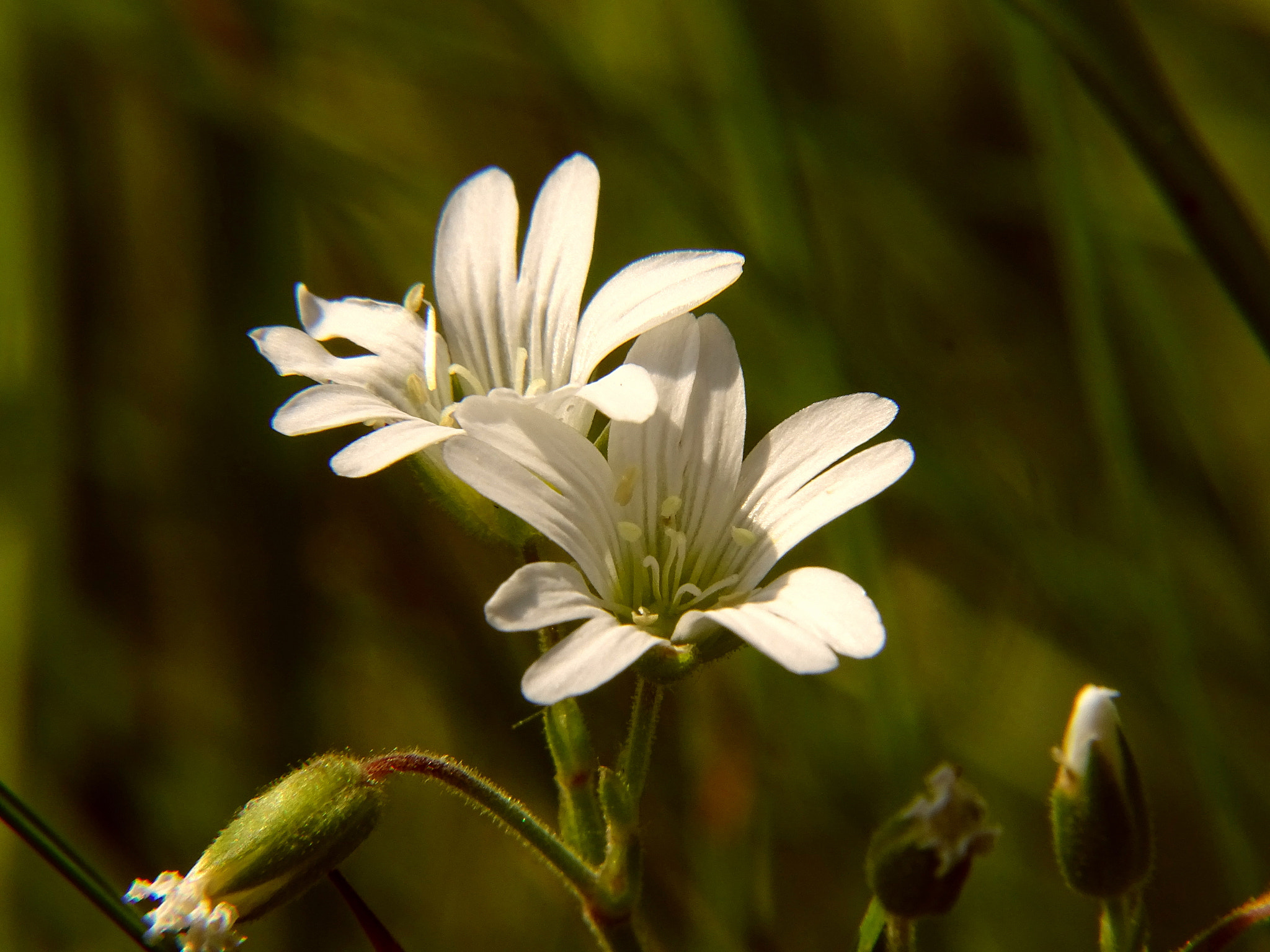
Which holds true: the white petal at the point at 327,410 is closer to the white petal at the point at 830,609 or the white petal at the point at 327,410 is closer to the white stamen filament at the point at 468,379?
the white stamen filament at the point at 468,379

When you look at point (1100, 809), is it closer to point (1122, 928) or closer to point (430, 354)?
point (1122, 928)

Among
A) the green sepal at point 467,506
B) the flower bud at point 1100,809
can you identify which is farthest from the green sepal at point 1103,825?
the green sepal at point 467,506

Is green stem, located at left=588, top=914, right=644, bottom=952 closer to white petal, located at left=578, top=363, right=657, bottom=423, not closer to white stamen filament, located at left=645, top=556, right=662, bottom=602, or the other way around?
white stamen filament, located at left=645, top=556, right=662, bottom=602

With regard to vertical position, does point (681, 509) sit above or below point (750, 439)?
above

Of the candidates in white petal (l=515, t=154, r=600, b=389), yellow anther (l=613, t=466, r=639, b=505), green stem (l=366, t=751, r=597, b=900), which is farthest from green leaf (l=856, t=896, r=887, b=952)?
white petal (l=515, t=154, r=600, b=389)

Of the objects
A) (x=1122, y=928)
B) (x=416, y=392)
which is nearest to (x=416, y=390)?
(x=416, y=392)

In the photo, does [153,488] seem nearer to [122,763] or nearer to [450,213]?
[122,763]

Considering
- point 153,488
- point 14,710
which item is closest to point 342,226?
point 153,488
